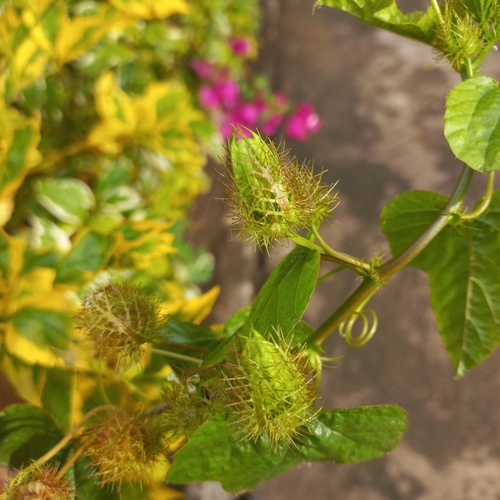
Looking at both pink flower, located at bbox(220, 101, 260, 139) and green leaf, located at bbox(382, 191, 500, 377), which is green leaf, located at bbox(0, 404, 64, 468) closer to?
green leaf, located at bbox(382, 191, 500, 377)

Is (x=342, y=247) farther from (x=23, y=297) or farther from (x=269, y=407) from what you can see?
(x=23, y=297)

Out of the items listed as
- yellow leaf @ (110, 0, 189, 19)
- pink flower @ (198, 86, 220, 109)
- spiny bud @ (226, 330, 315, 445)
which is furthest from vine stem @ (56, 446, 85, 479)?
pink flower @ (198, 86, 220, 109)

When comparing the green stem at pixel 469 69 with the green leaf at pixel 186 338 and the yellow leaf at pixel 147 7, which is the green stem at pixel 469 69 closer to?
the green leaf at pixel 186 338

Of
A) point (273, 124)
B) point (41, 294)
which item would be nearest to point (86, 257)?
point (41, 294)

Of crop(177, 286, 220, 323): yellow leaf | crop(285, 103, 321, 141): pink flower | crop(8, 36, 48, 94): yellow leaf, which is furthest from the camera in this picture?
crop(285, 103, 321, 141): pink flower

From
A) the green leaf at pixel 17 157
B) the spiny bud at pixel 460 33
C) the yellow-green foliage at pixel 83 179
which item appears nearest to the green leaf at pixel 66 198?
the yellow-green foliage at pixel 83 179

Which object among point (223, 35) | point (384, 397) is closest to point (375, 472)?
point (384, 397)
